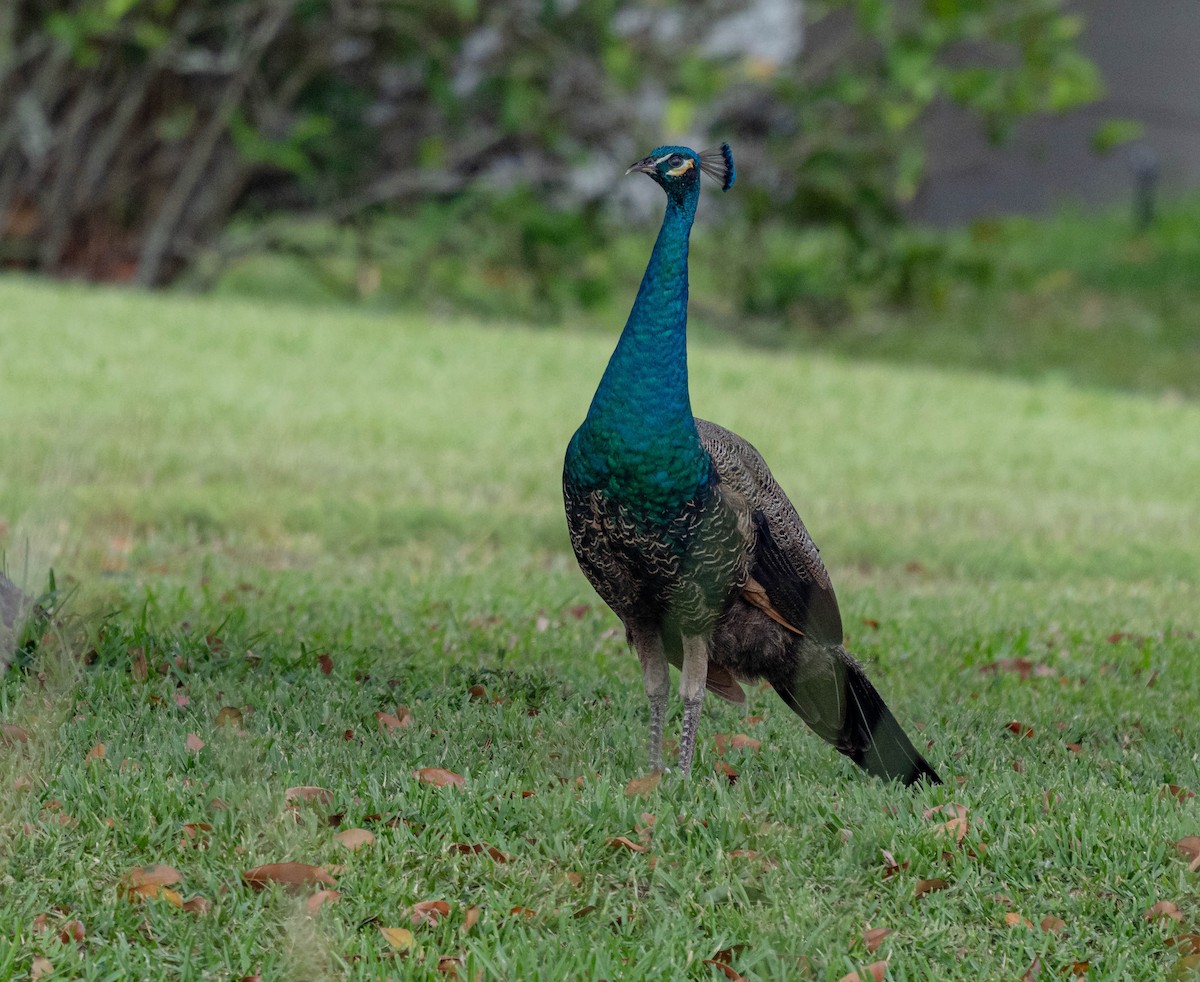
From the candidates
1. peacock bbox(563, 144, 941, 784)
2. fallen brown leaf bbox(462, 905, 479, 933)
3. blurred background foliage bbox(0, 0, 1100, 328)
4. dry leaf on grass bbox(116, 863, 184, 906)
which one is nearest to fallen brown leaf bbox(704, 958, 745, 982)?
fallen brown leaf bbox(462, 905, 479, 933)

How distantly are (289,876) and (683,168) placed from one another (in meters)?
2.12

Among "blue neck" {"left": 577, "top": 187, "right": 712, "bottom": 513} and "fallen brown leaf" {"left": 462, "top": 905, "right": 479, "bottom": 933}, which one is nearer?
"fallen brown leaf" {"left": 462, "top": 905, "right": 479, "bottom": 933}

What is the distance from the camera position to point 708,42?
592 inches

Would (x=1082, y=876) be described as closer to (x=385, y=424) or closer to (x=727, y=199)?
(x=385, y=424)

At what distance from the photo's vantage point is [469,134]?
52.0ft

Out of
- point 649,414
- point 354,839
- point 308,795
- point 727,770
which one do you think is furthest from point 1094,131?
point 354,839

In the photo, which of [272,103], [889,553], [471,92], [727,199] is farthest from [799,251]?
[889,553]

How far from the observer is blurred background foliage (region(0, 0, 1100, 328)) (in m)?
14.3

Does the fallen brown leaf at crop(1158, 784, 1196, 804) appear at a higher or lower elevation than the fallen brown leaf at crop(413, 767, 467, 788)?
higher

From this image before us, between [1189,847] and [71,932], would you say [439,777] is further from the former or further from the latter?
[1189,847]

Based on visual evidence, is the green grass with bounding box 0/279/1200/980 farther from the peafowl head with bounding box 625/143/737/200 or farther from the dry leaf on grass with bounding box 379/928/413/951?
the peafowl head with bounding box 625/143/737/200

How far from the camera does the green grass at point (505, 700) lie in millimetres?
3973

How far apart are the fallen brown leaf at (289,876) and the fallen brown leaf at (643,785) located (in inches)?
37.0

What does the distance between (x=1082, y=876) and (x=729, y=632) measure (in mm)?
1166
